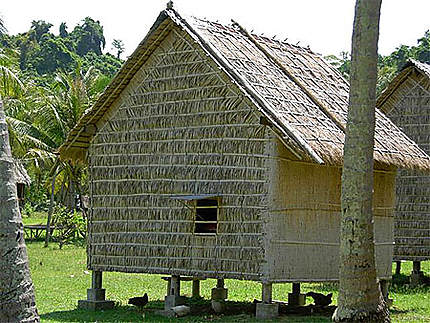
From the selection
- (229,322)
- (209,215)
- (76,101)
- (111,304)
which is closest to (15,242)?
(229,322)

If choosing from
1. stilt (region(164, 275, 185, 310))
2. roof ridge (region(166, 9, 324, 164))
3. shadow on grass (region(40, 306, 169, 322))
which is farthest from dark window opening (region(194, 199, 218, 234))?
roof ridge (region(166, 9, 324, 164))

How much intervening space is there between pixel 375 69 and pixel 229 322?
539cm

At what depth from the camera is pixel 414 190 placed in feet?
65.9

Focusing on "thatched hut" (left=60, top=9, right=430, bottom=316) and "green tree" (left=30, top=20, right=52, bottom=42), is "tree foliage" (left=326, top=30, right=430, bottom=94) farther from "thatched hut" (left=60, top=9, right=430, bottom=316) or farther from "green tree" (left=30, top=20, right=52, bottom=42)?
"green tree" (left=30, top=20, right=52, bottom=42)

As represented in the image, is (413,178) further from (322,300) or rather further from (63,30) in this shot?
(63,30)

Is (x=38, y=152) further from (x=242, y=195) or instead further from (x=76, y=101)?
(x=242, y=195)

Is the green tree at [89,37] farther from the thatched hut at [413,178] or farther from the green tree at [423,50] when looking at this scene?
the thatched hut at [413,178]

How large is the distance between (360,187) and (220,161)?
499 centimetres

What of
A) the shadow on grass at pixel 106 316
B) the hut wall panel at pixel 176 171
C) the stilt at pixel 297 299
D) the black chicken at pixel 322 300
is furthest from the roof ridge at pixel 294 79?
the shadow on grass at pixel 106 316

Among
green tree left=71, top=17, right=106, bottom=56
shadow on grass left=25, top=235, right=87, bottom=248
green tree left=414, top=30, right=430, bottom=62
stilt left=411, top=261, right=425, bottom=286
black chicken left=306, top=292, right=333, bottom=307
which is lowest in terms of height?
black chicken left=306, top=292, right=333, bottom=307

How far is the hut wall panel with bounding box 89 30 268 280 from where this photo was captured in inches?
559

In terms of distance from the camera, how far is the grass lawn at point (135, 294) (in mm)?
14516

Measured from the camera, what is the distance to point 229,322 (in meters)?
13.8

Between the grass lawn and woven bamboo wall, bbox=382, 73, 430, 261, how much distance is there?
0.92 meters
